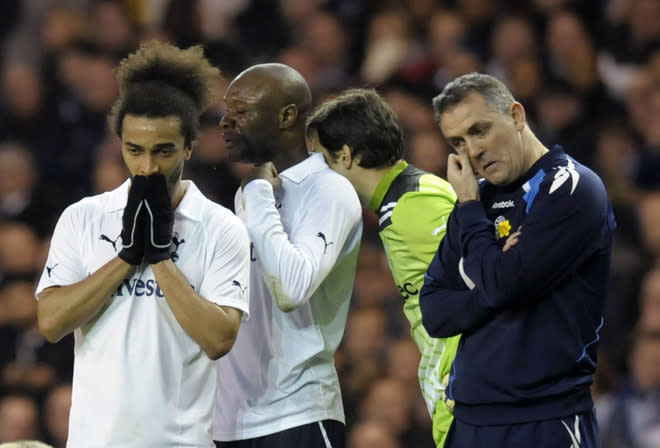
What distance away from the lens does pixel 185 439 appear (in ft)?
9.82

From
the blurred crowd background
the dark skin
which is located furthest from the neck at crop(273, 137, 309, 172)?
the blurred crowd background

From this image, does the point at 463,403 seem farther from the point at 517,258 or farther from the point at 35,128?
the point at 35,128

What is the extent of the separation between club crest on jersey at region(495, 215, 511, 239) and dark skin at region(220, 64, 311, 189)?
80cm

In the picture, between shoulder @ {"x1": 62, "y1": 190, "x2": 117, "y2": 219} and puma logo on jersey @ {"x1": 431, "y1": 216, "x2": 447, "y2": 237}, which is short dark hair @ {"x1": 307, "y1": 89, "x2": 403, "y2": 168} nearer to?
puma logo on jersey @ {"x1": 431, "y1": 216, "x2": 447, "y2": 237}

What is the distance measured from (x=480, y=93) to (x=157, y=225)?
3.31 ft

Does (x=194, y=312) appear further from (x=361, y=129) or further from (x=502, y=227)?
(x=361, y=129)

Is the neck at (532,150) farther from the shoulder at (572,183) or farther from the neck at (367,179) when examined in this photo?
the neck at (367,179)

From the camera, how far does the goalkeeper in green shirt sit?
3.59 m

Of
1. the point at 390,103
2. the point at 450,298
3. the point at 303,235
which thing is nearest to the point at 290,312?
the point at 303,235

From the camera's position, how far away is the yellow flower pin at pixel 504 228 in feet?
10.1

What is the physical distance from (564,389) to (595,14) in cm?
431

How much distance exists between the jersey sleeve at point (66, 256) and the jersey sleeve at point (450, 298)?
993 mm

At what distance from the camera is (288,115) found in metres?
3.66

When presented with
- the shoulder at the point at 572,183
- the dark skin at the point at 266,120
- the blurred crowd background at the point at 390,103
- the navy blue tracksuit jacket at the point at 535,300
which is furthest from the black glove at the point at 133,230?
the blurred crowd background at the point at 390,103
